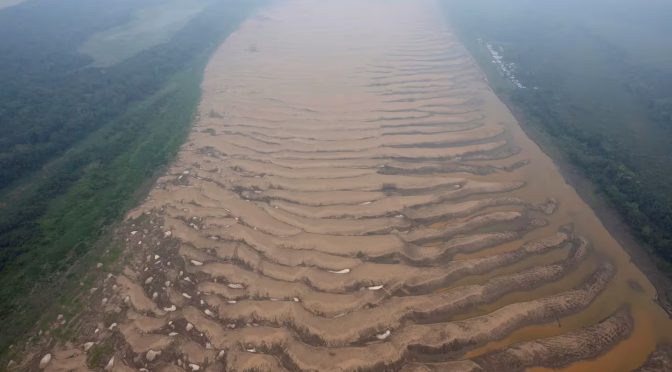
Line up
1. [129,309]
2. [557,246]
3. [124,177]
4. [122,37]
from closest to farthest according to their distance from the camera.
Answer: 1. [129,309]
2. [557,246]
3. [124,177]
4. [122,37]

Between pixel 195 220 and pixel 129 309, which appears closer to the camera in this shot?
pixel 129 309

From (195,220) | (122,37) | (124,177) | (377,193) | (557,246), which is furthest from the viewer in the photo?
(122,37)

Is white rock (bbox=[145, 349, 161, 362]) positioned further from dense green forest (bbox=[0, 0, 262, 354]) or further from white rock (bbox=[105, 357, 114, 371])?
dense green forest (bbox=[0, 0, 262, 354])

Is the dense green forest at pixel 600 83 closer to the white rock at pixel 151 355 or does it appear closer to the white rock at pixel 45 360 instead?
the white rock at pixel 151 355

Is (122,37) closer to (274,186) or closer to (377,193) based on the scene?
(274,186)

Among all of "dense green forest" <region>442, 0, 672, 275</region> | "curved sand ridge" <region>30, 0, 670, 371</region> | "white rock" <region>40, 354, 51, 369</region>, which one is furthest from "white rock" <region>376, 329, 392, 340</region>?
"dense green forest" <region>442, 0, 672, 275</region>

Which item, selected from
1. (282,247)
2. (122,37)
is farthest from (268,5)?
(282,247)
